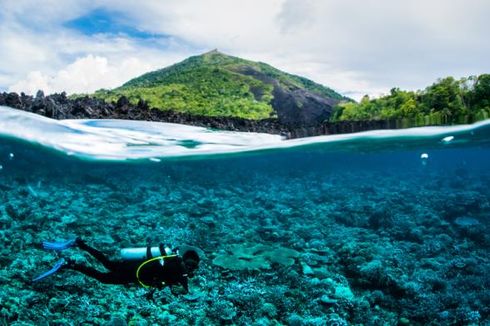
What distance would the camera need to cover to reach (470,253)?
1154 centimetres

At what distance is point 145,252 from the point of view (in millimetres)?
6332

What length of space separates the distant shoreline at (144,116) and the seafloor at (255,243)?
2.77m

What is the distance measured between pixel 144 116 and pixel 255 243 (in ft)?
17.7

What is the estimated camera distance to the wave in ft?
40.7

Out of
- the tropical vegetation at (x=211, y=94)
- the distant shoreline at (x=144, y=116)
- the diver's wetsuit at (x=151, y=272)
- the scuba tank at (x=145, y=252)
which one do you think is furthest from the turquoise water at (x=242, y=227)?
the tropical vegetation at (x=211, y=94)

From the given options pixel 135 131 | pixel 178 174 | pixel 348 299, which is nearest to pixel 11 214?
pixel 135 131

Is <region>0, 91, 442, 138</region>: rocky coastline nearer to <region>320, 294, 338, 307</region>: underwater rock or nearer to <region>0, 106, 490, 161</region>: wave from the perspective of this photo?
<region>0, 106, 490, 161</region>: wave

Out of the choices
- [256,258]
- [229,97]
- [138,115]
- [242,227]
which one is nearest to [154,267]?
[256,258]

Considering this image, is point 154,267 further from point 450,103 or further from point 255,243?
point 450,103

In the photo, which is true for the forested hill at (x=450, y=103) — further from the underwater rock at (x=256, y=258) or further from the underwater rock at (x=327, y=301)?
the underwater rock at (x=327, y=301)

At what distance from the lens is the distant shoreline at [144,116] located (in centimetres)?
1186

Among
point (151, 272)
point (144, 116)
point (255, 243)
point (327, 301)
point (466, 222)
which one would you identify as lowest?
point (327, 301)

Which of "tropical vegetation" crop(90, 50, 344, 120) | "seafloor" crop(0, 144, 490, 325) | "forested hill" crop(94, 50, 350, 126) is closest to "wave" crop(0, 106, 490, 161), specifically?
"seafloor" crop(0, 144, 490, 325)

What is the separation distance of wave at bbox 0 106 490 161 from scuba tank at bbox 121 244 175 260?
6.89 m
